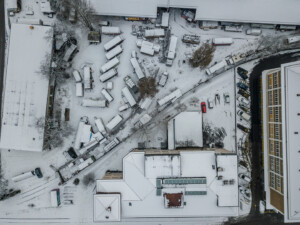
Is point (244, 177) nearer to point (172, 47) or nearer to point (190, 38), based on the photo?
point (172, 47)

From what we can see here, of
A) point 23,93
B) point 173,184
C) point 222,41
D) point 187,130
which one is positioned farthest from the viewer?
point 222,41

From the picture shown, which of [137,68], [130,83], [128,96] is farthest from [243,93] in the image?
[128,96]

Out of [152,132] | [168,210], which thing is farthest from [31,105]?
[168,210]

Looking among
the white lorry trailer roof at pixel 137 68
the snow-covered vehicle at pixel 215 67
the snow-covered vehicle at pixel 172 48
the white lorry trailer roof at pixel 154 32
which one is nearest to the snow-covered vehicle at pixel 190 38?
the snow-covered vehicle at pixel 172 48

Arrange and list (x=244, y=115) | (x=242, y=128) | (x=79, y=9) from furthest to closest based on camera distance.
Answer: (x=242, y=128) < (x=244, y=115) < (x=79, y=9)

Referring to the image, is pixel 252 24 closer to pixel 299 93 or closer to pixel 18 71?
pixel 299 93

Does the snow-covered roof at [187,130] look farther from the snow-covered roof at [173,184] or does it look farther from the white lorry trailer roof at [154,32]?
the white lorry trailer roof at [154,32]
